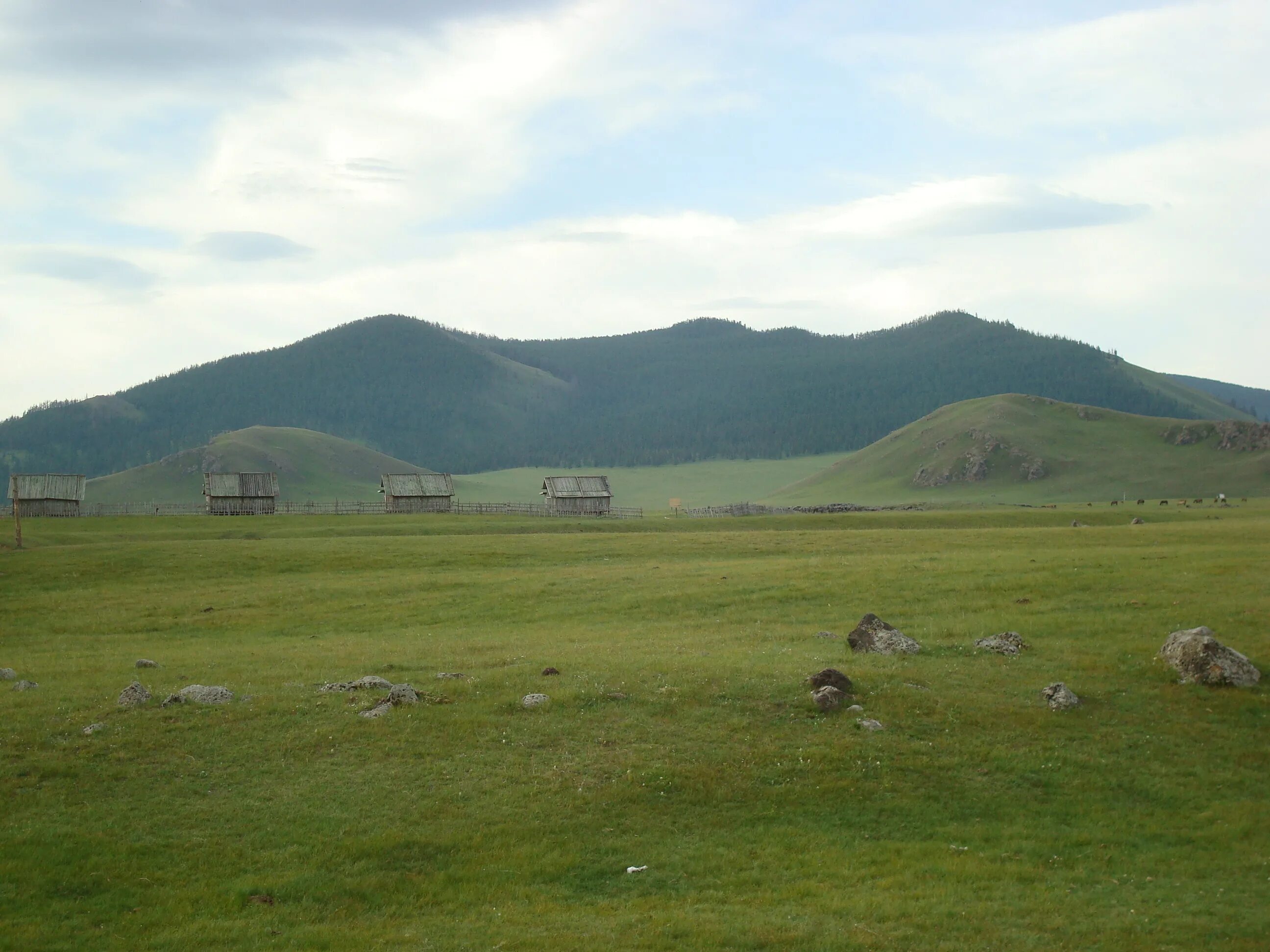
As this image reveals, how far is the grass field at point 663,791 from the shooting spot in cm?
1566

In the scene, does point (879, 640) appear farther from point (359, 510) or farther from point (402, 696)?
point (359, 510)

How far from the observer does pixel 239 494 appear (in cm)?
12594

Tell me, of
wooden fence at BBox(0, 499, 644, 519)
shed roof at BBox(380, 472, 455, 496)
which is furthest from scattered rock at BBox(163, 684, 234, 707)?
shed roof at BBox(380, 472, 455, 496)

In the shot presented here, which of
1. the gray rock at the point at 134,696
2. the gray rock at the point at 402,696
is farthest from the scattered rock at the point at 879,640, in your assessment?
the gray rock at the point at 134,696

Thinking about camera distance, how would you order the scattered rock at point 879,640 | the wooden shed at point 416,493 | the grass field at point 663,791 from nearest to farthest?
the grass field at point 663,791 < the scattered rock at point 879,640 < the wooden shed at point 416,493

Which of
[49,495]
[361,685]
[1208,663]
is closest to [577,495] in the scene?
[49,495]

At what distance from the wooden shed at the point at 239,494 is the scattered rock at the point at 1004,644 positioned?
363 feet

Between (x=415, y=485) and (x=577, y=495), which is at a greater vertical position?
(x=415, y=485)

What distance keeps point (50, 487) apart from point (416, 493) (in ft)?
142

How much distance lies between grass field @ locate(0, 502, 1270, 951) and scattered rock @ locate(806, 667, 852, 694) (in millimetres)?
714

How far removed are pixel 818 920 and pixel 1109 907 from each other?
480 cm

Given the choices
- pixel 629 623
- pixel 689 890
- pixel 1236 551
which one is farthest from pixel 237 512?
pixel 689 890

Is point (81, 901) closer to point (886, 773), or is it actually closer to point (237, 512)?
point (886, 773)

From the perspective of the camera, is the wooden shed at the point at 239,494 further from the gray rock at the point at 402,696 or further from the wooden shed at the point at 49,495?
the gray rock at the point at 402,696
